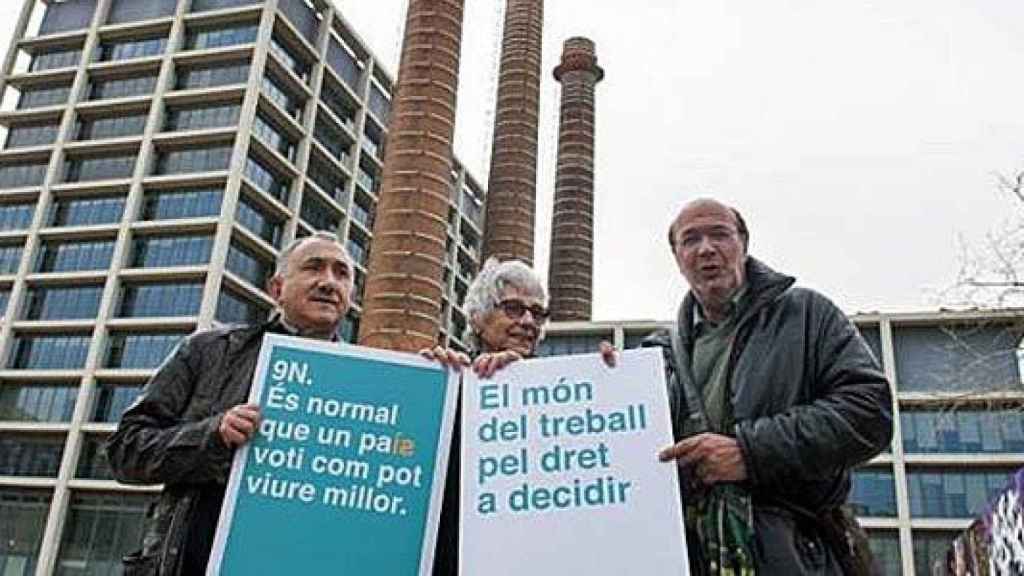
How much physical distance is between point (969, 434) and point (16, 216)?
3456cm

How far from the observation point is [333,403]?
9.12 ft

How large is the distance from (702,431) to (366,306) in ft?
47.1

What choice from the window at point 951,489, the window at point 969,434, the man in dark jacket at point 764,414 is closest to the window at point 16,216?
the window at point 969,434

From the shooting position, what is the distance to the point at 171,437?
8.75ft

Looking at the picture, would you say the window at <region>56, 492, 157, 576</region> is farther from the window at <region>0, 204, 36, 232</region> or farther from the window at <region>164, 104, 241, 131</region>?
the window at <region>164, 104, 241, 131</region>

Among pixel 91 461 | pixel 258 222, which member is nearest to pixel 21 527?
pixel 91 461

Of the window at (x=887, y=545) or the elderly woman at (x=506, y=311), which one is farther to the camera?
the window at (x=887, y=545)

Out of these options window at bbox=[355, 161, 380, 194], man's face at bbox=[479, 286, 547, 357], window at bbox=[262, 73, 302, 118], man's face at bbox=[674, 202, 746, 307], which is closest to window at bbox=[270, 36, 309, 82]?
window at bbox=[262, 73, 302, 118]

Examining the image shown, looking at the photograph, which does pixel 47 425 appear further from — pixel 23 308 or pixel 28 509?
pixel 23 308

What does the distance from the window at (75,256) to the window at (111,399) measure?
4.26m

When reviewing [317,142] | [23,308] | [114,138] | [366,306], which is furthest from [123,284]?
[366,306]

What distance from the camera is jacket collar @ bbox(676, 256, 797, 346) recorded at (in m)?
2.67

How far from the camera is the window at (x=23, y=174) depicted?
34.2 meters

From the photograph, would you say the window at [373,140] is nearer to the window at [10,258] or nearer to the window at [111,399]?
the window at [10,258]
